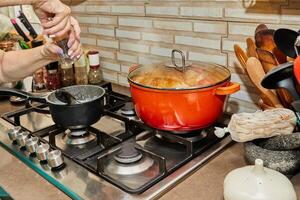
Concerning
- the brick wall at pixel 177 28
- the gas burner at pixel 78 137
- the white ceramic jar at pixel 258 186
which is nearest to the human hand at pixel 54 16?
the gas burner at pixel 78 137

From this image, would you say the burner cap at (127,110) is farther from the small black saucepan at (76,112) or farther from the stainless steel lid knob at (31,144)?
the stainless steel lid knob at (31,144)

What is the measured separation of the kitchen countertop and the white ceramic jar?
0.10m

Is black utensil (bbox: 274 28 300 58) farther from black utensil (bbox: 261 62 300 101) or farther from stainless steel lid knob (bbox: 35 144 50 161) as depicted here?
stainless steel lid knob (bbox: 35 144 50 161)

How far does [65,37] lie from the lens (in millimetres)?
1072

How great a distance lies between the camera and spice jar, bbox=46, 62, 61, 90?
1.52m

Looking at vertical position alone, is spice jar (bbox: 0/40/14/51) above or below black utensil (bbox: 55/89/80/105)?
above

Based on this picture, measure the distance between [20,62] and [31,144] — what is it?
1.22 ft

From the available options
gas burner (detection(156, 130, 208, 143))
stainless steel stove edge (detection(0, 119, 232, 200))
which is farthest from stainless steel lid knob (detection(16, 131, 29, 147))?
gas burner (detection(156, 130, 208, 143))

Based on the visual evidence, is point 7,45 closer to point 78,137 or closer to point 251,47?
point 78,137

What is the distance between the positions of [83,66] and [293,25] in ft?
3.01

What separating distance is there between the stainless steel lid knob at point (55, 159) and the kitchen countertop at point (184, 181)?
46 millimetres

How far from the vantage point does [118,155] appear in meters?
0.94

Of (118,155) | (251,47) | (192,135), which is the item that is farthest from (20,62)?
(251,47)

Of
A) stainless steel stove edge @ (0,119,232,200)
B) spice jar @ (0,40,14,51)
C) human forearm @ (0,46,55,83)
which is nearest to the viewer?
stainless steel stove edge @ (0,119,232,200)
